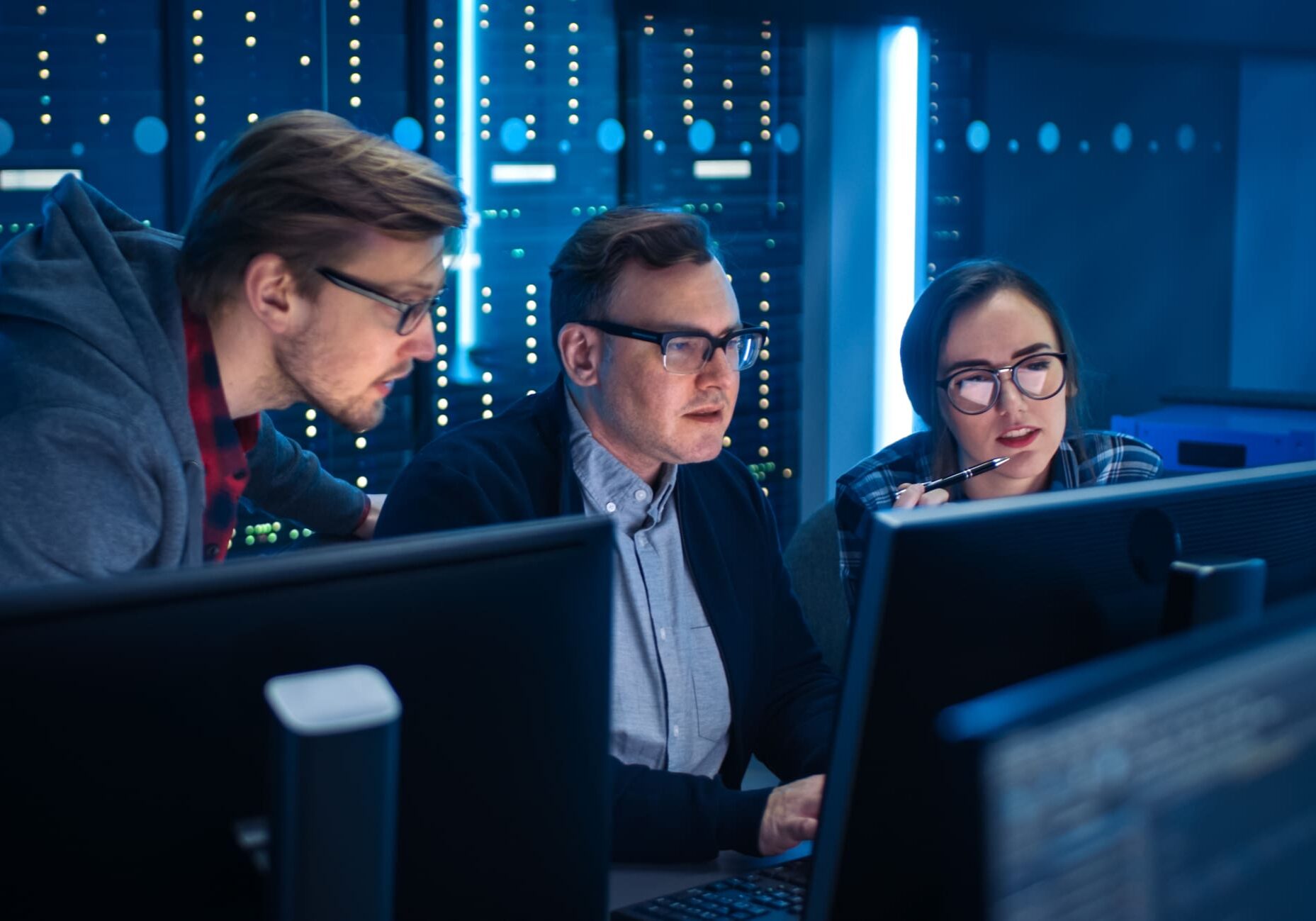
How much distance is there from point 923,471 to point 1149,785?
164 centimetres

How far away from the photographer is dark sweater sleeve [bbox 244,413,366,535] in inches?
81.2

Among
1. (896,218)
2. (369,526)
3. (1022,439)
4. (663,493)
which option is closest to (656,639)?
(663,493)

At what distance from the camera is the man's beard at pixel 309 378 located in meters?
1.71

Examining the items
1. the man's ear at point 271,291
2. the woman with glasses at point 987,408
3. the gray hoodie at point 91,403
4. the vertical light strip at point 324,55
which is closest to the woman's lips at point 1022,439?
the woman with glasses at point 987,408

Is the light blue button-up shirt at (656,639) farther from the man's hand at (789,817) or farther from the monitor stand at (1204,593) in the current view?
the monitor stand at (1204,593)

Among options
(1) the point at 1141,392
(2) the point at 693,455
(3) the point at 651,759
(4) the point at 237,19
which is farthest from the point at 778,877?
(1) the point at 1141,392

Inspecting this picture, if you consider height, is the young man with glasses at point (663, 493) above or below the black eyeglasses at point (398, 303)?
below

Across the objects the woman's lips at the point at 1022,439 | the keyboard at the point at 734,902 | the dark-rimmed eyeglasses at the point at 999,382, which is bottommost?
the keyboard at the point at 734,902

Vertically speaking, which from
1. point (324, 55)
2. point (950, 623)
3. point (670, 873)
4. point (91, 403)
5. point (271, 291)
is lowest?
point (670, 873)

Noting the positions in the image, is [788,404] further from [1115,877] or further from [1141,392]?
[1115,877]

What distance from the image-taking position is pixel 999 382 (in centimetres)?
212

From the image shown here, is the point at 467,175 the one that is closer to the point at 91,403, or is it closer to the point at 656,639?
the point at 656,639

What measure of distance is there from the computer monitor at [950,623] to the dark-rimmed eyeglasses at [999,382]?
1.05 metres

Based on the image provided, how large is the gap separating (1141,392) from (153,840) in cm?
410
